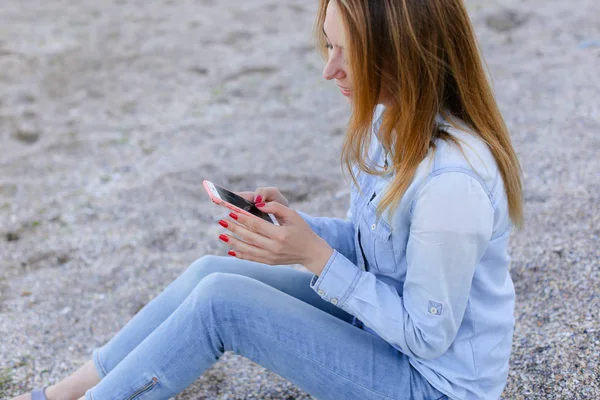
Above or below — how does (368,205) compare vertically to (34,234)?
above

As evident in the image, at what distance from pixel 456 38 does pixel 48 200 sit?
7.86ft

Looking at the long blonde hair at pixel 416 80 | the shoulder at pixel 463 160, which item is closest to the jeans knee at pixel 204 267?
the long blonde hair at pixel 416 80

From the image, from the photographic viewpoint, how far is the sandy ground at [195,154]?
205cm

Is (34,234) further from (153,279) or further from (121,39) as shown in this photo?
(121,39)

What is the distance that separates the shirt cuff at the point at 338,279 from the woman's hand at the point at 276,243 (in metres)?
0.02

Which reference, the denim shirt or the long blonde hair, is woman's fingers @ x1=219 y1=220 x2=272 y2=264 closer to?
the denim shirt

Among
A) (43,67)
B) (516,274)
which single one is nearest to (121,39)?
(43,67)

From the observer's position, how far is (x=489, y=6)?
17.2ft

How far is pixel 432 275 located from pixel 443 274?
2 cm

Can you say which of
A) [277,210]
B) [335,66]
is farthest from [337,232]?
[335,66]

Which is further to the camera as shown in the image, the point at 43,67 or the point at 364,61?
the point at 43,67

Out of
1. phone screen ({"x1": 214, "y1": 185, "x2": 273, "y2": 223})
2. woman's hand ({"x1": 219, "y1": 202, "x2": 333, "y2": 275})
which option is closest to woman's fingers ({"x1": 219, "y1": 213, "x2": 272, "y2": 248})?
woman's hand ({"x1": 219, "y1": 202, "x2": 333, "y2": 275})

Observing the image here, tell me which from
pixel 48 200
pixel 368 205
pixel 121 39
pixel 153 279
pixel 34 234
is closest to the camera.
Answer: pixel 368 205

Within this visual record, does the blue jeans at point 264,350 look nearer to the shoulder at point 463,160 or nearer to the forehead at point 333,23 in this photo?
the shoulder at point 463,160
